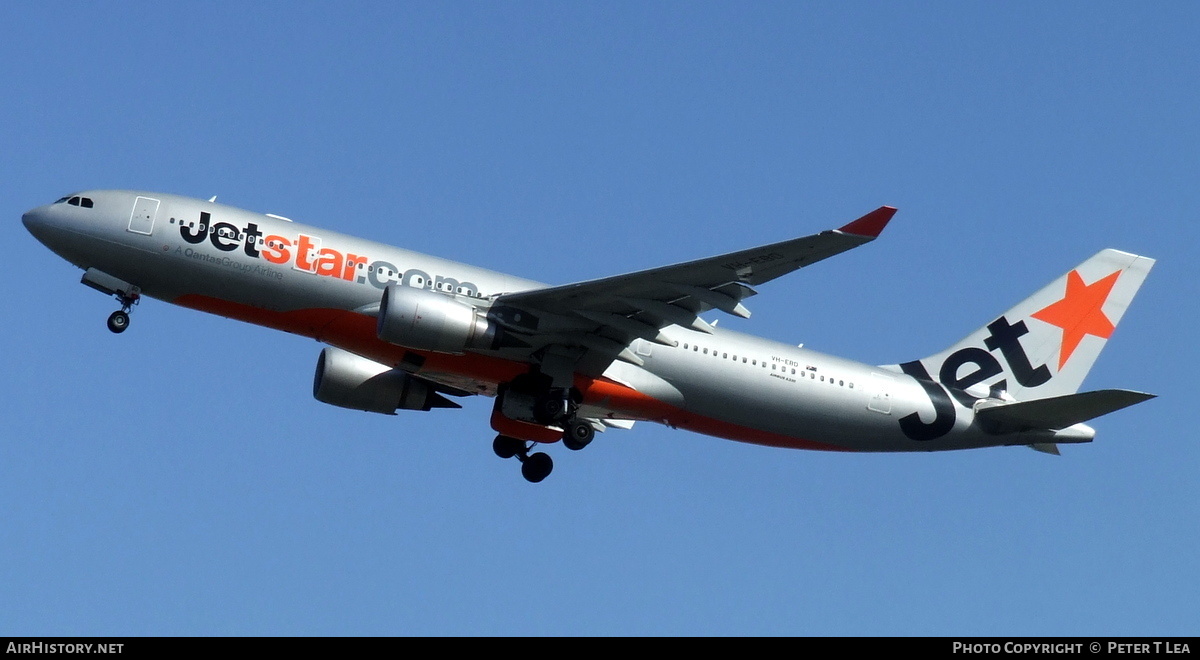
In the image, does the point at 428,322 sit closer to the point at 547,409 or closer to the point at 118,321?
the point at 547,409

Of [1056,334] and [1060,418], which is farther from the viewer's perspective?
[1056,334]

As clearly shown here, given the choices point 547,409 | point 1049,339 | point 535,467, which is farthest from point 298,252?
point 1049,339

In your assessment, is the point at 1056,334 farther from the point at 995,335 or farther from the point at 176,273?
the point at 176,273

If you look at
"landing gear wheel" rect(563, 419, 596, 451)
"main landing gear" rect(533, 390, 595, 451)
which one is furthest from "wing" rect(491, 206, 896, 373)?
"landing gear wheel" rect(563, 419, 596, 451)

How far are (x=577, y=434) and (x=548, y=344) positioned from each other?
263 cm

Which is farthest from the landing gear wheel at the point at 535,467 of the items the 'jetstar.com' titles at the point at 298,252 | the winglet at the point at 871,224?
the winglet at the point at 871,224

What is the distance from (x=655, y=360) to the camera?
33406mm

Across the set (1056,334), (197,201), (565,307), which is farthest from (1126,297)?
(197,201)

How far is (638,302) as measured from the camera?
31047 mm

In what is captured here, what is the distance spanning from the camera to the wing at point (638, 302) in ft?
92.8

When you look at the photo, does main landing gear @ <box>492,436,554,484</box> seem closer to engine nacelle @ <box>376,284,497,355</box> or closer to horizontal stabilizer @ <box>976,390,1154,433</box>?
engine nacelle @ <box>376,284,497,355</box>

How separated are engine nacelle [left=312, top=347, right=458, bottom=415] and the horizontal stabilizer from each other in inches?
581

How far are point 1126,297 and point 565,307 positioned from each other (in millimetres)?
17229

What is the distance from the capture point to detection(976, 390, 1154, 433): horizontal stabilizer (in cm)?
3175
